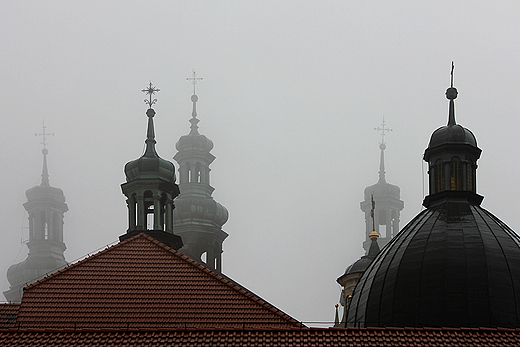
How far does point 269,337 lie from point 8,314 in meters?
21.1

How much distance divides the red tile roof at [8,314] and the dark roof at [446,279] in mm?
17008

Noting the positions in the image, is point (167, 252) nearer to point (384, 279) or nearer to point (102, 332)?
point (384, 279)

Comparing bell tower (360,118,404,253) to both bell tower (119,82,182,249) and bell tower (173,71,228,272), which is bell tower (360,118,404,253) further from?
bell tower (119,82,182,249)

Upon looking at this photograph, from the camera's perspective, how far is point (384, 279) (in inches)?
2918

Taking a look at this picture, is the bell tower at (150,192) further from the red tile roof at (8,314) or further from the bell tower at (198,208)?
the bell tower at (198,208)

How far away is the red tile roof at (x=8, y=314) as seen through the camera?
72.3 m

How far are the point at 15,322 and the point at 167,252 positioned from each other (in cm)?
843

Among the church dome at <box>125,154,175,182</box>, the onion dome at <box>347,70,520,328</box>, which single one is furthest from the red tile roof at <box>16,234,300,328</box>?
the church dome at <box>125,154,175,182</box>

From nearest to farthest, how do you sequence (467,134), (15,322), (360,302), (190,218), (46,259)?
(15,322) < (360,302) < (467,134) < (190,218) < (46,259)

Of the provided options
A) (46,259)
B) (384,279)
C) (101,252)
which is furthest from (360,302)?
(46,259)

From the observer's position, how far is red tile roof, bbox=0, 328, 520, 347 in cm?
5650

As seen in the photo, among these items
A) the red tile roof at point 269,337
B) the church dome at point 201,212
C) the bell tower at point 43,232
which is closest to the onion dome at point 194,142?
the church dome at point 201,212

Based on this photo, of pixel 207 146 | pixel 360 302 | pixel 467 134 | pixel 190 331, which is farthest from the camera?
pixel 207 146

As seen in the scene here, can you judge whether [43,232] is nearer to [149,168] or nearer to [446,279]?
Result: [149,168]
